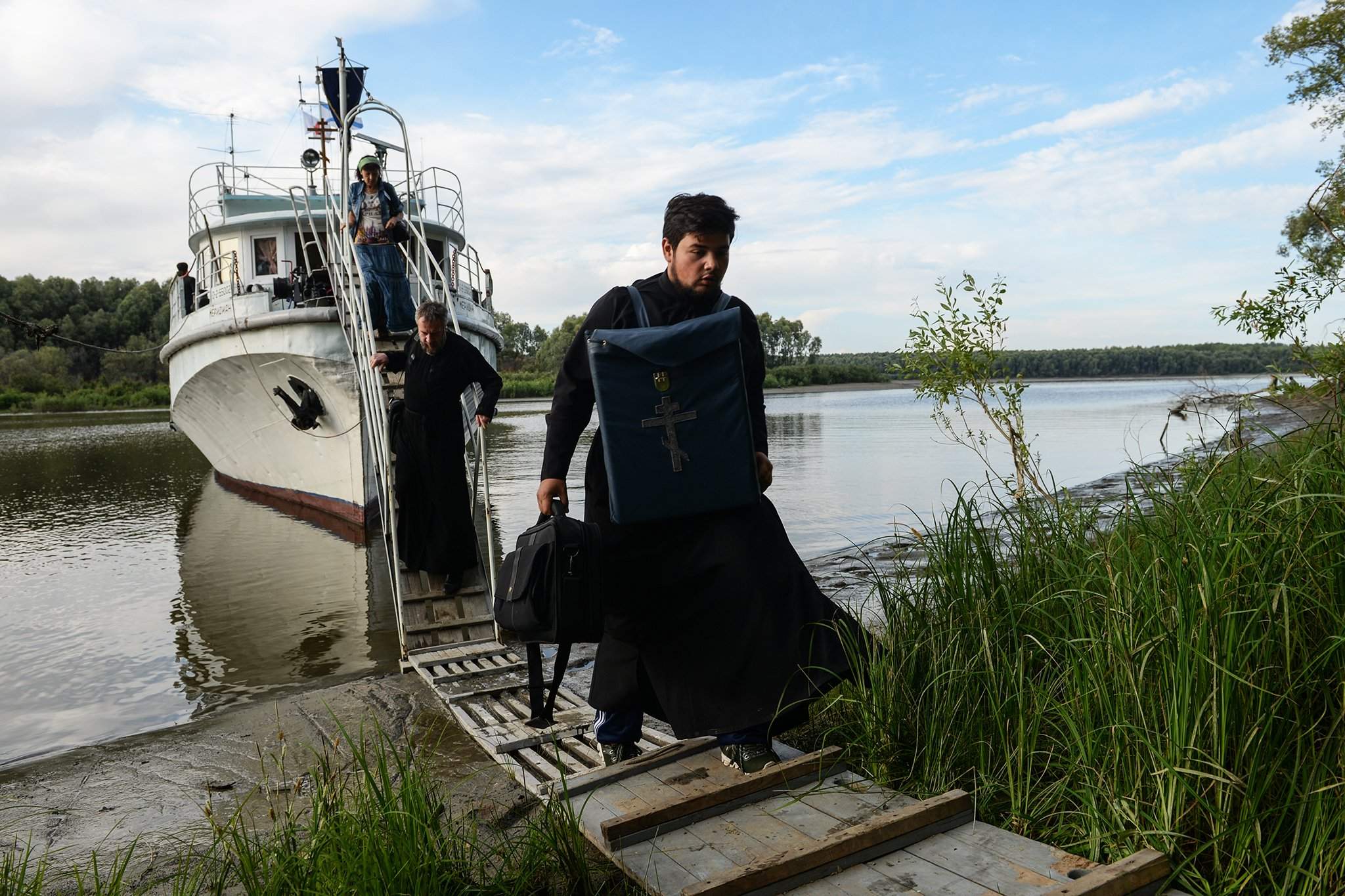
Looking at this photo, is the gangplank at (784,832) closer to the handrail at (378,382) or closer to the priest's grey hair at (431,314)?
the handrail at (378,382)

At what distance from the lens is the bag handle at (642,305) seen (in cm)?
303

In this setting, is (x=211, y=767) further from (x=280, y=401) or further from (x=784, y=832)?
(x=280, y=401)

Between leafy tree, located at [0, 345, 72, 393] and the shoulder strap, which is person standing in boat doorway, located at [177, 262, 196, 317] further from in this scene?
leafy tree, located at [0, 345, 72, 393]

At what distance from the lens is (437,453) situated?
625cm

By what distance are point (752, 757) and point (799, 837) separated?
47 centimetres

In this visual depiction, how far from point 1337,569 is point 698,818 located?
181 cm

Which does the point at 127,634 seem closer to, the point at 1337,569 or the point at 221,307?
the point at 221,307

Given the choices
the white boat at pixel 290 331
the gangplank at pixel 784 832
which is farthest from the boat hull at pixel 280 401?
the gangplank at pixel 784 832

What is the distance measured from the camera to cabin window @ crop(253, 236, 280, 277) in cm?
1443

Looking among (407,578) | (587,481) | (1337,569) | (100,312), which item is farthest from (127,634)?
(100,312)

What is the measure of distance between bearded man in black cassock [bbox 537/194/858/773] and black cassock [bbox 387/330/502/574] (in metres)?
3.21

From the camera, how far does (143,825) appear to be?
11.8ft

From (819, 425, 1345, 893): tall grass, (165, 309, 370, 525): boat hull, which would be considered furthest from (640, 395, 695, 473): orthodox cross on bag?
(165, 309, 370, 525): boat hull

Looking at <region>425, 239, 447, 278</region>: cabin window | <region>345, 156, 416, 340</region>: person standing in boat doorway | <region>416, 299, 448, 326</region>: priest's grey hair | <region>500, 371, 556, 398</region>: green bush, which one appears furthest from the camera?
<region>500, 371, 556, 398</region>: green bush
